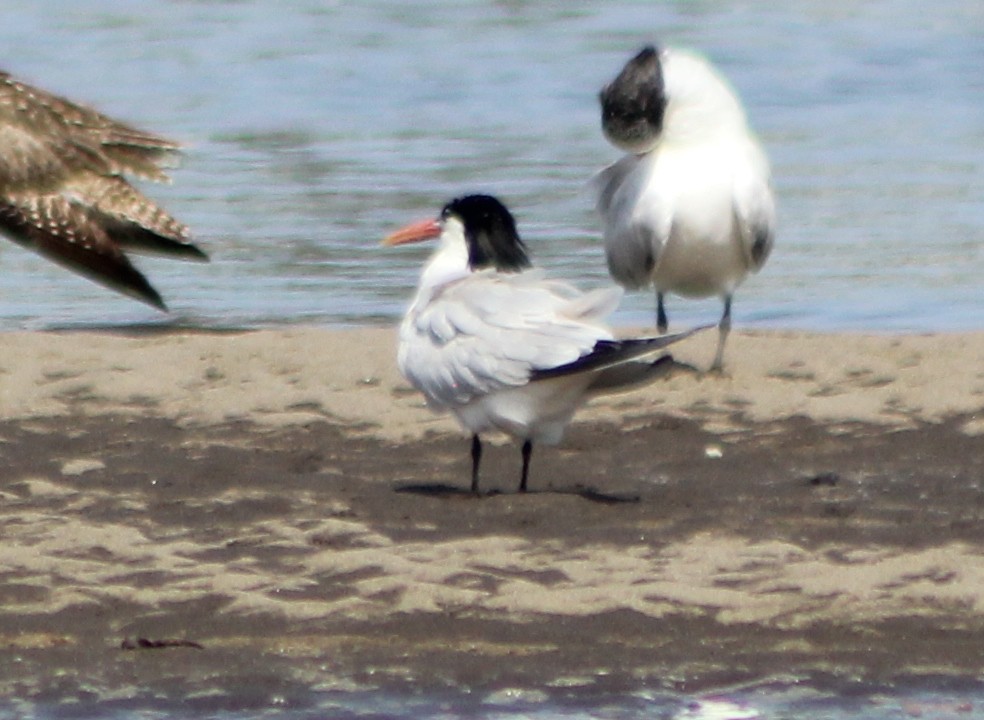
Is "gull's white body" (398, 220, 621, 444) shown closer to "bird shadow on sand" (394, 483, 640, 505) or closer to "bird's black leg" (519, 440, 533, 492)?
"bird's black leg" (519, 440, 533, 492)

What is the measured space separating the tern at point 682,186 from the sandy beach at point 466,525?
0.42m

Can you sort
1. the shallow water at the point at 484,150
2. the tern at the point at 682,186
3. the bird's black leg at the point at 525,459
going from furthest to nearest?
1. the shallow water at the point at 484,150
2. the tern at the point at 682,186
3. the bird's black leg at the point at 525,459

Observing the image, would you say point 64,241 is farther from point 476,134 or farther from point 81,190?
point 476,134

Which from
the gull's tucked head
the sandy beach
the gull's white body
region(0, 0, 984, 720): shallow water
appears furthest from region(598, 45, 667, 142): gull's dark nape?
region(0, 0, 984, 720): shallow water

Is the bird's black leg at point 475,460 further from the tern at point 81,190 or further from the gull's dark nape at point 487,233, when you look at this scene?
the tern at point 81,190

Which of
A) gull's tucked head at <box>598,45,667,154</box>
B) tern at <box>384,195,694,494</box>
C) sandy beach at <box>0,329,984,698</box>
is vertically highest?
gull's tucked head at <box>598,45,667,154</box>

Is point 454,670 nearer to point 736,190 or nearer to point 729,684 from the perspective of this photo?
point 729,684

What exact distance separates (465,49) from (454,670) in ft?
54.2

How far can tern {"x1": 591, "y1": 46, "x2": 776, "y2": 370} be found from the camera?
28.9ft

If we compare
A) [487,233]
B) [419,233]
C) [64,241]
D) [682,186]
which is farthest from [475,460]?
[64,241]

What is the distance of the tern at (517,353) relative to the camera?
266 inches

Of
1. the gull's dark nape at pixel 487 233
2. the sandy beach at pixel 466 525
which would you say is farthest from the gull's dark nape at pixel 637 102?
the gull's dark nape at pixel 487 233

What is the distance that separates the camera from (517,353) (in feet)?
22.4

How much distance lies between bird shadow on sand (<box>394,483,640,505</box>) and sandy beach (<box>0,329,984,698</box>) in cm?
2
